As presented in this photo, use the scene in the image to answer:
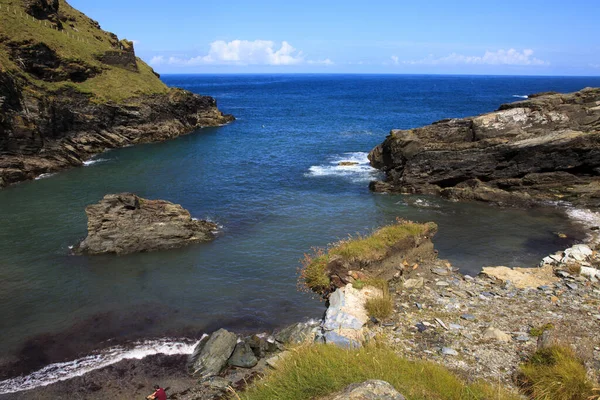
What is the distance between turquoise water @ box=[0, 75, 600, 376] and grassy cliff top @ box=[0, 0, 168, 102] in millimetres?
18178

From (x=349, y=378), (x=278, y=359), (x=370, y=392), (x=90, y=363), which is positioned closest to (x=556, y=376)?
(x=349, y=378)

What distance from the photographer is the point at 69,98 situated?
222 feet

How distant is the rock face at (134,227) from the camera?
100ft

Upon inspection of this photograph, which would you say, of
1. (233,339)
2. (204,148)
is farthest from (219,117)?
(233,339)

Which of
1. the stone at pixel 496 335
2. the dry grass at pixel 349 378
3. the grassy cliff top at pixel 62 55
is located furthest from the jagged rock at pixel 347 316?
the grassy cliff top at pixel 62 55

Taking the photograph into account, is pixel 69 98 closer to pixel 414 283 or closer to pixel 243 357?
pixel 243 357

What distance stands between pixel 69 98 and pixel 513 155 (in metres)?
66.1

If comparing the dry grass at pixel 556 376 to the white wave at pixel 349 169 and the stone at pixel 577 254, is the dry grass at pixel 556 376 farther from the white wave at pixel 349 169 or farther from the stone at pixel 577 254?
the white wave at pixel 349 169

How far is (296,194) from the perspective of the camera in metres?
44.5

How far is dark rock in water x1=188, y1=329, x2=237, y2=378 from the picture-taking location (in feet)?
58.1

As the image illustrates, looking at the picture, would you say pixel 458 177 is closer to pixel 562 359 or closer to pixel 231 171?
pixel 231 171

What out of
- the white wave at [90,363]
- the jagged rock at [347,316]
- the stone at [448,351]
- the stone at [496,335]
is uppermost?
the stone at [448,351]

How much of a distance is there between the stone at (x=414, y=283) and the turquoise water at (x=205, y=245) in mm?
4956

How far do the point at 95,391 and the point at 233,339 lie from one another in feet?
19.4
